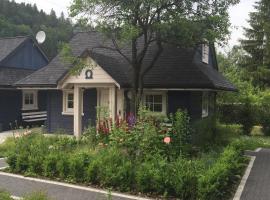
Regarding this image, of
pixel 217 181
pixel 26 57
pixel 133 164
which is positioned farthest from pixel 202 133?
pixel 26 57

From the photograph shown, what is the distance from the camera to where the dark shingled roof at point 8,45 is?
24481 mm

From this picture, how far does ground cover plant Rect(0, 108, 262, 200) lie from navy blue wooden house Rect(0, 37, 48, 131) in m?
11.0

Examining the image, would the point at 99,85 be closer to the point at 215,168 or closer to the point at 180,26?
the point at 180,26

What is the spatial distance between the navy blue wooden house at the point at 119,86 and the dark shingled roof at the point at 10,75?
271 centimetres

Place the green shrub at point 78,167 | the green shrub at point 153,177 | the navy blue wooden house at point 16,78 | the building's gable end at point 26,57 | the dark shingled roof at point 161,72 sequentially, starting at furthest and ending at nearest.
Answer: the building's gable end at point 26,57
the navy blue wooden house at point 16,78
the dark shingled roof at point 161,72
the green shrub at point 78,167
the green shrub at point 153,177

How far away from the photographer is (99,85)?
17.3 metres

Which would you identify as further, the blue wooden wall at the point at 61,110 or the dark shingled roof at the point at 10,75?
the dark shingled roof at the point at 10,75

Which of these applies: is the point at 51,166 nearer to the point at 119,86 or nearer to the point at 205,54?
A: the point at 119,86

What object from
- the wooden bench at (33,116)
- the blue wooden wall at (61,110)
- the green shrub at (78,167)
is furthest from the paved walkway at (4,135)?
the green shrub at (78,167)

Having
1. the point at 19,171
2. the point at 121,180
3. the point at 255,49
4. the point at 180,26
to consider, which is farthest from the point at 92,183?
the point at 255,49

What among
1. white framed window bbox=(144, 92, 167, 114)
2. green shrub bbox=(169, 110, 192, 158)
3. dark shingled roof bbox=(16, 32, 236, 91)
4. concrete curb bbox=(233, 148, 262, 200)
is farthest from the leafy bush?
green shrub bbox=(169, 110, 192, 158)

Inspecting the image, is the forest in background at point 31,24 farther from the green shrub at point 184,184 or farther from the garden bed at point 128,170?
the green shrub at point 184,184

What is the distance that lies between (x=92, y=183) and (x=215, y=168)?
314 cm

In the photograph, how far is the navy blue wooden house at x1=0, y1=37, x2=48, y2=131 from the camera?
22.9 metres
